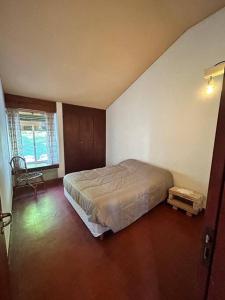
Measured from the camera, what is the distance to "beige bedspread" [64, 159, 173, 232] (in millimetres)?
1775

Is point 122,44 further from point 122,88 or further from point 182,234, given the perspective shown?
point 182,234

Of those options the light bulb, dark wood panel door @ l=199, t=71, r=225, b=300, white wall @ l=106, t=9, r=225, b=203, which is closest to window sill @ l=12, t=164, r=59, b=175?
white wall @ l=106, t=9, r=225, b=203

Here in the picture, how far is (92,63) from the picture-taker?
8.56 ft

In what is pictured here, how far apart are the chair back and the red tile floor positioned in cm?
106

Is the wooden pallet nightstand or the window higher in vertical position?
the window

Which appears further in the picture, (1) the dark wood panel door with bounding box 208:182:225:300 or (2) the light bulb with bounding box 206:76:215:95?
(2) the light bulb with bounding box 206:76:215:95

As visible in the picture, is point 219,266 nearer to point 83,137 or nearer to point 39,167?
point 39,167

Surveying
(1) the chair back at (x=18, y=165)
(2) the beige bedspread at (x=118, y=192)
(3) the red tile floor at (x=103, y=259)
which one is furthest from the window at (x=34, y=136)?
(3) the red tile floor at (x=103, y=259)

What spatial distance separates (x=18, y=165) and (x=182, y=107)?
3659 millimetres

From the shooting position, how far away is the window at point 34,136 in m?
3.12

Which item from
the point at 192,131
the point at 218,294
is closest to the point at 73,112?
the point at 192,131

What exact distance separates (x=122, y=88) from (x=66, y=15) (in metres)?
2.12

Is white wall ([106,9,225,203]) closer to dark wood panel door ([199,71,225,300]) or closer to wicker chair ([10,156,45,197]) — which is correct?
dark wood panel door ([199,71,225,300])

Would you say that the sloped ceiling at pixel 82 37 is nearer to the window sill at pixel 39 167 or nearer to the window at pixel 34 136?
the window at pixel 34 136
